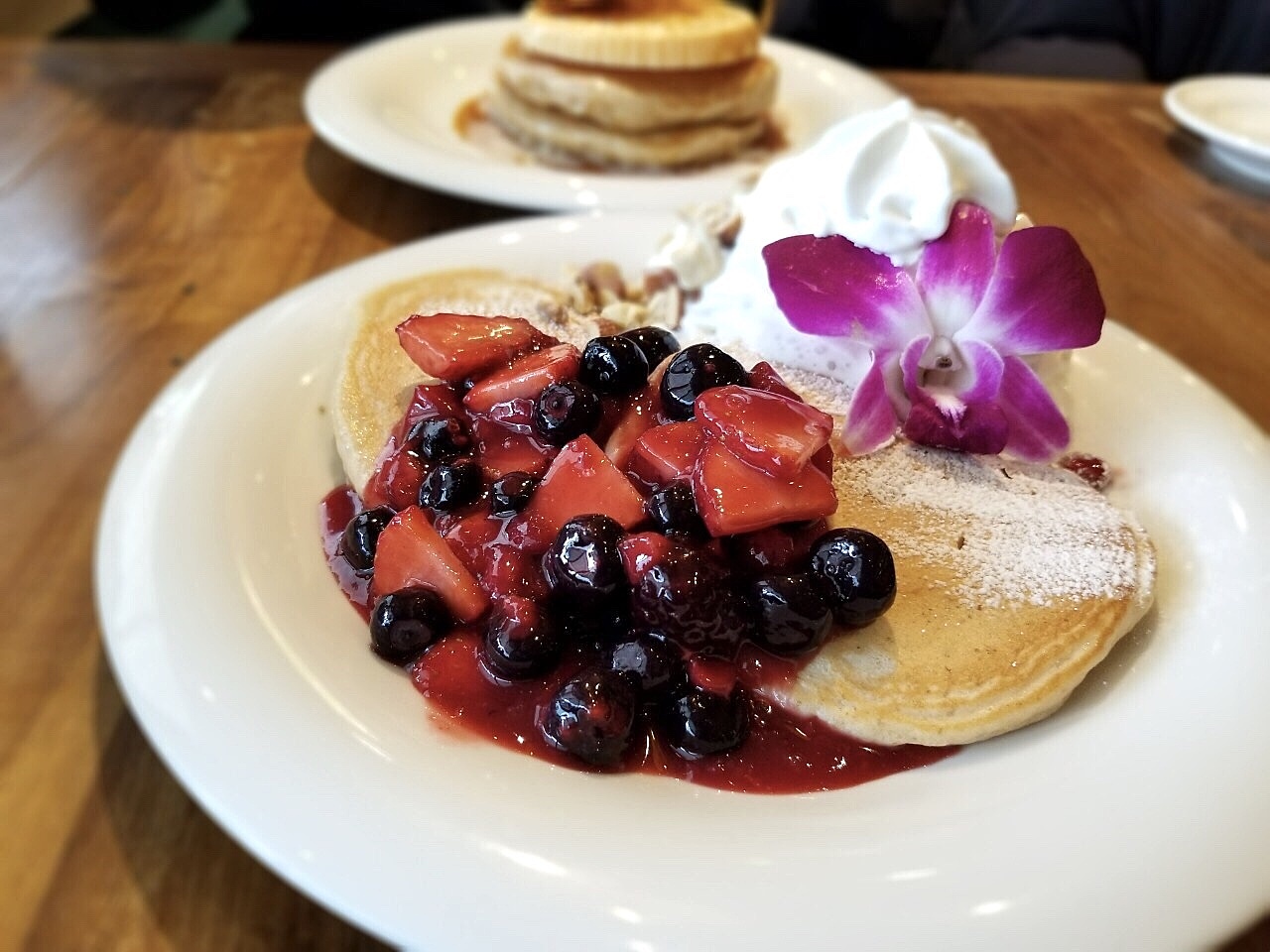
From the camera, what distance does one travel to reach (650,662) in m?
0.90

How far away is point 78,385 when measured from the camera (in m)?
1.62

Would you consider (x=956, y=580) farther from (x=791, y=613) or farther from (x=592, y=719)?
(x=592, y=719)

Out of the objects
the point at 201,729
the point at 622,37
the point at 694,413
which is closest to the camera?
the point at 201,729

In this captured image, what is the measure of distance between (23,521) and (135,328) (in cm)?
56

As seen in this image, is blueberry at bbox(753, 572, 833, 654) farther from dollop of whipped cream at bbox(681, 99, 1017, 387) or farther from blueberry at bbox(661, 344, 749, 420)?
dollop of whipped cream at bbox(681, 99, 1017, 387)

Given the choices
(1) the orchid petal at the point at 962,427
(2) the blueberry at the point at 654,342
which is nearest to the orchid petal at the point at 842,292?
(1) the orchid petal at the point at 962,427

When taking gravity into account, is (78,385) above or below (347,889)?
below

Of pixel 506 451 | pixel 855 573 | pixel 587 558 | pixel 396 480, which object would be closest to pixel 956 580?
pixel 855 573

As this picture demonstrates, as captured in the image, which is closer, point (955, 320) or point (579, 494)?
point (579, 494)

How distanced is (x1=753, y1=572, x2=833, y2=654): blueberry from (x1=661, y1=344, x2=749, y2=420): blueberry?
253 mm

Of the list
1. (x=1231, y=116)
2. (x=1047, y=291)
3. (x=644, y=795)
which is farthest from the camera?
(x=1231, y=116)

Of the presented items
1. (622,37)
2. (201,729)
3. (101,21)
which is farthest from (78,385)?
(101,21)

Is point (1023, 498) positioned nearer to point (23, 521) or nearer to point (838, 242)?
point (838, 242)

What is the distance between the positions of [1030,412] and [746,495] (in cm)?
54
